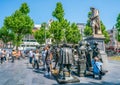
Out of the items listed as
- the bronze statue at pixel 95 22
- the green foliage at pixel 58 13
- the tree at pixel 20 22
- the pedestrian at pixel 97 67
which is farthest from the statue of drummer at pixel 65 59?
the green foliage at pixel 58 13

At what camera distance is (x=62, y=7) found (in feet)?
153

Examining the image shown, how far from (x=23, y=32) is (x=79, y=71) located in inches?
1280

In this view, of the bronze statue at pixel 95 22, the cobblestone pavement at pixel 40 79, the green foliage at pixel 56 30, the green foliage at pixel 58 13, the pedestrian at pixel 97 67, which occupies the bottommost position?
the cobblestone pavement at pixel 40 79

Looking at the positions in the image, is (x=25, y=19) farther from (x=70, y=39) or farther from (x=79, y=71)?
(x=79, y=71)

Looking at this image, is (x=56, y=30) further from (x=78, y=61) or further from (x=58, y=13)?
(x=78, y=61)

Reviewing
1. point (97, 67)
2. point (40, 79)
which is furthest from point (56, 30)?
point (97, 67)

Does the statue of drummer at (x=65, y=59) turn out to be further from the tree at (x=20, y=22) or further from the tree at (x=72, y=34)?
the tree at (x=72, y=34)

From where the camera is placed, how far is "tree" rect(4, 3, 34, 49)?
1678 inches

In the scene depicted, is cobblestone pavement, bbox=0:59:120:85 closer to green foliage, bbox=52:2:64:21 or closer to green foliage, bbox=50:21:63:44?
green foliage, bbox=50:21:63:44

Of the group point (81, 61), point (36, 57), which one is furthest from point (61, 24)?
point (81, 61)

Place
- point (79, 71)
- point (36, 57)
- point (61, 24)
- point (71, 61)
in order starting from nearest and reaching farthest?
point (71, 61) < point (79, 71) < point (36, 57) < point (61, 24)

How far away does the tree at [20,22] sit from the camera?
42.6 m

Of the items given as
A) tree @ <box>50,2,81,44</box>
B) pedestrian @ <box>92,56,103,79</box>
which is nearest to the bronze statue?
pedestrian @ <box>92,56,103,79</box>

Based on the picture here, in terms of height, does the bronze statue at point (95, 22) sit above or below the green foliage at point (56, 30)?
below
